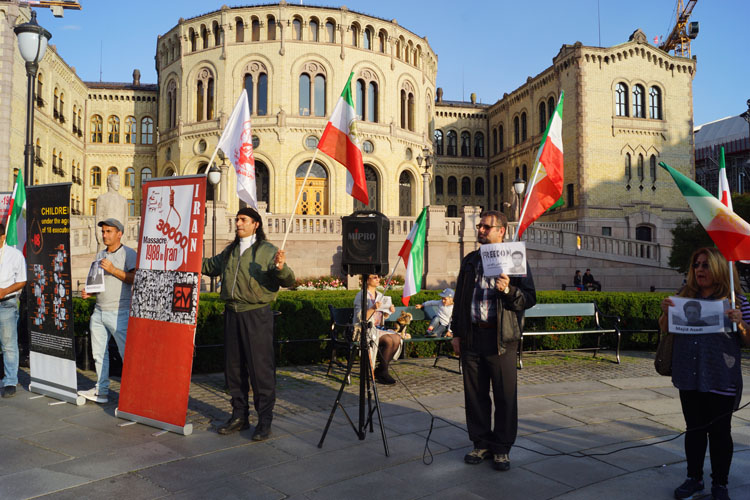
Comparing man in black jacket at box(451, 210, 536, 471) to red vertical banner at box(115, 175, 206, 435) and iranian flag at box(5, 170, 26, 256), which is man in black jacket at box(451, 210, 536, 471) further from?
iranian flag at box(5, 170, 26, 256)

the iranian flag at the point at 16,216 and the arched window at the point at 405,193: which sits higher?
the arched window at the point at 405,193

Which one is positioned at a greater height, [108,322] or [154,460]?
[108,322]

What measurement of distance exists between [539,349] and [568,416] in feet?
15.6

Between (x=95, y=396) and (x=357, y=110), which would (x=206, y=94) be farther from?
(x=95, y=396)

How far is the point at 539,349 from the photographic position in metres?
11.0

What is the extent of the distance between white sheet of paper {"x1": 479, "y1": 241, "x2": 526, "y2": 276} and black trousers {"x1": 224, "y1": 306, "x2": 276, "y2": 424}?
7.71ft

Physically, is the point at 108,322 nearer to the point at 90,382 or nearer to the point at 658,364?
the point at 90,382

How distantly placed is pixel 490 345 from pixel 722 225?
2.08 meters

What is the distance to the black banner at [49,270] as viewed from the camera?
7.01m

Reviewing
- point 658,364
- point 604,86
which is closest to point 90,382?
point 658,364

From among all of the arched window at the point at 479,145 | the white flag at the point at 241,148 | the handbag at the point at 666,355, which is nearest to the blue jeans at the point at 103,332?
the white flag at the point at 241,148

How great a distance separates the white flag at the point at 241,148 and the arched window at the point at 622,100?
3617 centimetres

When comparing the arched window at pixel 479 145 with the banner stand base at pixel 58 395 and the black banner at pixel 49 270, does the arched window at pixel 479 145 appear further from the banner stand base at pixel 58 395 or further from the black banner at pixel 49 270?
the banner stand base at pixel 58 395

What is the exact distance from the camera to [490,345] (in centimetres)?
497
